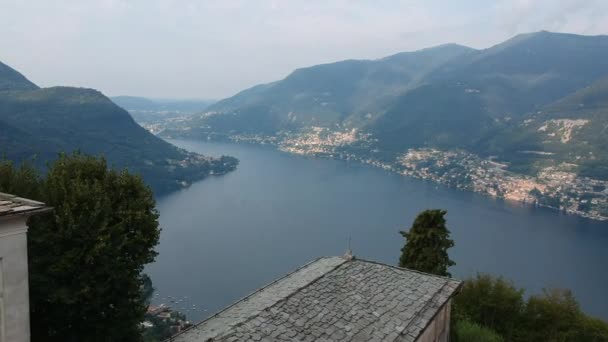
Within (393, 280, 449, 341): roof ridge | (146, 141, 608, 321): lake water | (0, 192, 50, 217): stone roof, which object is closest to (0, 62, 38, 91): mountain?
(146, 141, 608, 321): lake water

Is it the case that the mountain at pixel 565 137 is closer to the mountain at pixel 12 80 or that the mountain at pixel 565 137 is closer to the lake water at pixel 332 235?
the lake water at pixel 332 235

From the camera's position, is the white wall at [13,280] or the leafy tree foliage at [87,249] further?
the leafy tree foliage at [87,249]

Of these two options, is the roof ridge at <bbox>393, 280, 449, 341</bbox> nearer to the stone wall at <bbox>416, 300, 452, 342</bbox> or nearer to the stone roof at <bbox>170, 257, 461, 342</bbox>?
the stone roof at <bbox>170, 257, 461, 342</bbox>

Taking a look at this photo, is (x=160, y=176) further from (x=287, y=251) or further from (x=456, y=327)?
(x=456, y=327)

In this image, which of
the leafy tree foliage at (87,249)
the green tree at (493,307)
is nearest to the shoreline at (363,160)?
the green tree at (493,307)

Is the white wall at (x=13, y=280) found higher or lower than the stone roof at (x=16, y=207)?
lower

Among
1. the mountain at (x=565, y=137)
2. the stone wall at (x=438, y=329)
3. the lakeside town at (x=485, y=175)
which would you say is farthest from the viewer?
the mountain at (x=565, y=137)
